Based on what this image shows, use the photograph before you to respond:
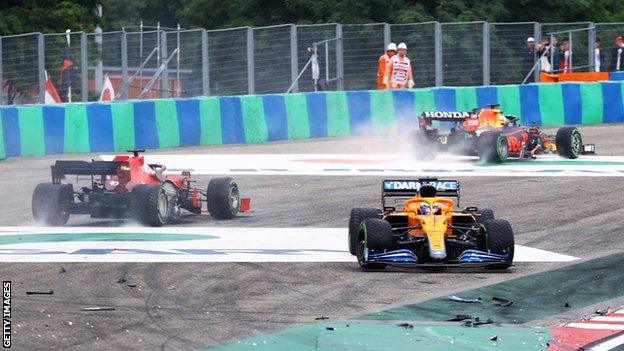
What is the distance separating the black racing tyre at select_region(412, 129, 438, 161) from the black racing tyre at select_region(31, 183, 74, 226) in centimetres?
813

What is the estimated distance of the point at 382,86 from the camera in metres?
30.8

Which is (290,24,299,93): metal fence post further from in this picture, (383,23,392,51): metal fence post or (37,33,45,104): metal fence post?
(37,33,45,104): metal fence post

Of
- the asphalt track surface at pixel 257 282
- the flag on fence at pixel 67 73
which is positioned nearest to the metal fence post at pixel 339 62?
the flag on fence at pixel 67 73

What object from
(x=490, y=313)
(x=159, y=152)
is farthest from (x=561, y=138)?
(x=490, y=313)

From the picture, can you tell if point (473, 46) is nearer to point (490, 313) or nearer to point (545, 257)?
point (545, 257)

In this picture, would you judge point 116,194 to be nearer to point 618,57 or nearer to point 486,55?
point 486,55

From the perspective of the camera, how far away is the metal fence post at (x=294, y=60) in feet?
99.2

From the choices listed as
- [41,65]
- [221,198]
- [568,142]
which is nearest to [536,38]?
[568,142]

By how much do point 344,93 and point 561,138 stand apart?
23.0ft

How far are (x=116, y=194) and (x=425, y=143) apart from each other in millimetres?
8232

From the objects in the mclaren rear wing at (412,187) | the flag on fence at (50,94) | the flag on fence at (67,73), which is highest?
the flag on fence at (67,73)

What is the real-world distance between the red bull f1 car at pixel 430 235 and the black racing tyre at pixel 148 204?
3.13m

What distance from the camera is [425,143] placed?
2356 centimetres

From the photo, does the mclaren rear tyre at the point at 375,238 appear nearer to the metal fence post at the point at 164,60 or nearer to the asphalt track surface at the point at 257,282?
the asphalt track surface at the point at 257,282
